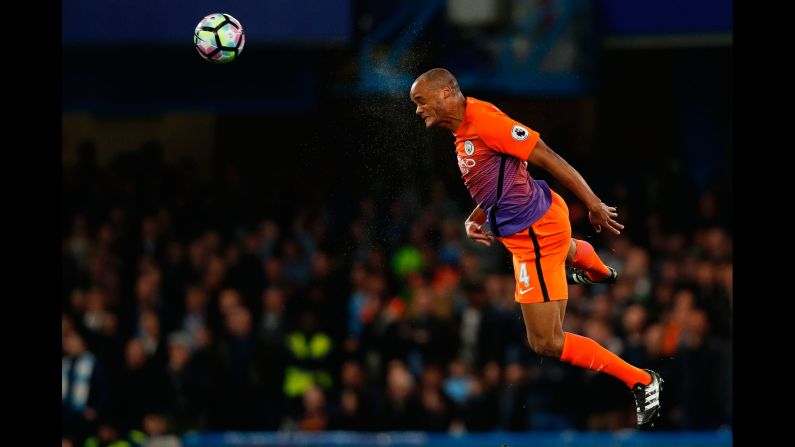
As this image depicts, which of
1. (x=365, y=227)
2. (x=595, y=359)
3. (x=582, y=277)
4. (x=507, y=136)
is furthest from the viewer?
(x=365, y=227)

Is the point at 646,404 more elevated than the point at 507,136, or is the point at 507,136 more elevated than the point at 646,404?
the point at 507,136

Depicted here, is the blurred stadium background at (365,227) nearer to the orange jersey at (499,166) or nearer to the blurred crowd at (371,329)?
the blurred crowd at (371,329)

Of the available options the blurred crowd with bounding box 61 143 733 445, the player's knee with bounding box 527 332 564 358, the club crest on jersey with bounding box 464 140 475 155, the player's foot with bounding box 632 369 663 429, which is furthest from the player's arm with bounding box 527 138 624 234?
the blurred crowd with bounding box 61 143 733 445

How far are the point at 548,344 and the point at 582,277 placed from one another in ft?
3.00

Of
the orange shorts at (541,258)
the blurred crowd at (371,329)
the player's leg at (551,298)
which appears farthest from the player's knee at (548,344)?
the blurred crowd at (371,329)

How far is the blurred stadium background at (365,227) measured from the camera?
12.3 m

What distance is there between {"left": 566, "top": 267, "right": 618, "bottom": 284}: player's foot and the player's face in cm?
164

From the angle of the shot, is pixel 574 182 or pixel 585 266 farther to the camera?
pixel 585 266

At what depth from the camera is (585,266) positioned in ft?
29.2

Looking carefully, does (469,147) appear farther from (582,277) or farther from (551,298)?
(582,277)

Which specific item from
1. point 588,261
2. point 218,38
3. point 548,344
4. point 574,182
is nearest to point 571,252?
point 588,261

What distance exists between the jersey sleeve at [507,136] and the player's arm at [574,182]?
49mm

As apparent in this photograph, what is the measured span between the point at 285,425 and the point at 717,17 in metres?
6.97

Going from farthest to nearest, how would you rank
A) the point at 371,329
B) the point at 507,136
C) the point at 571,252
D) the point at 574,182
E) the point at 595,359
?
the point at 371,329, the point at 571,252, the point at 595,359, the point at 507,136, the point at 574,182
